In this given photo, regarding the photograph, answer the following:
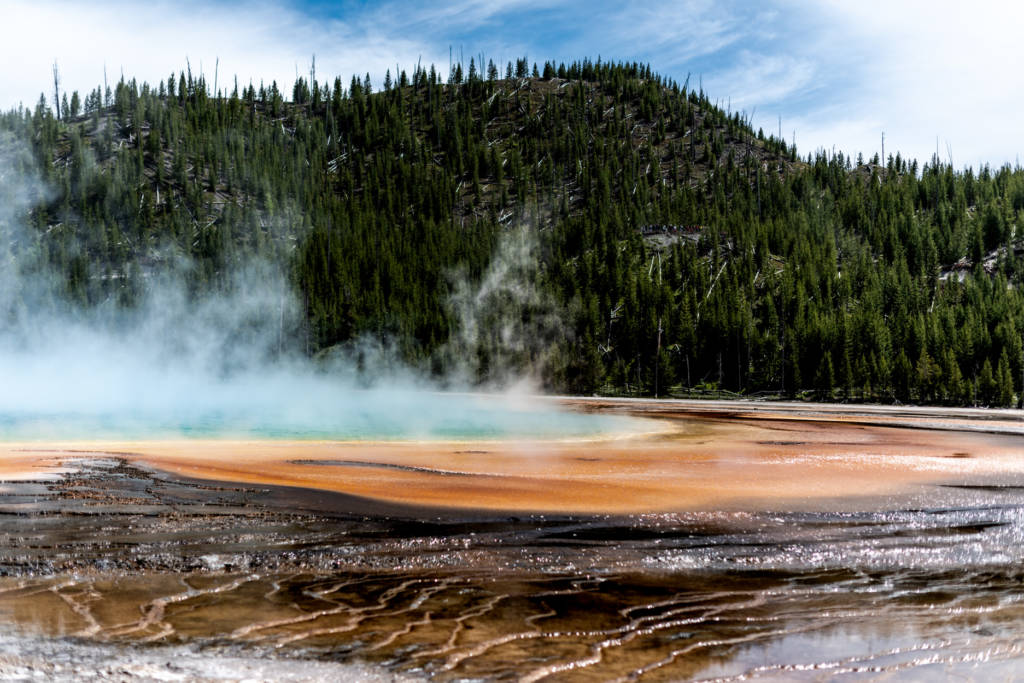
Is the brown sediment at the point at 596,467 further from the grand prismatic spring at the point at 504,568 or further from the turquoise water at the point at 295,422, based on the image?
the turquoise water at the point at 295,422

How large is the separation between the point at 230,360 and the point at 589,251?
2235 inches

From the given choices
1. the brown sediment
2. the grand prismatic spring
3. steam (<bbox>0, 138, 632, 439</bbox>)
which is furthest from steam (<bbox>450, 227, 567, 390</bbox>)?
the grand prismatic spring

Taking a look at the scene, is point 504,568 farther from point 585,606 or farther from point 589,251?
point 589,251

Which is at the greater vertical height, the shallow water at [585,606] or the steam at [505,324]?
the steam at [505,324]

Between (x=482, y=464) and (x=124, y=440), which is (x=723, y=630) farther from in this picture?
(x=124, y=440)

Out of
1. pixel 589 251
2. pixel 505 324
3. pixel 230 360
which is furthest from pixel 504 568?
pixel 589 251

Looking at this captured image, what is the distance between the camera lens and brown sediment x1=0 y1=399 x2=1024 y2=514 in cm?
1978

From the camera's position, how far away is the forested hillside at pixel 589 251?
96.1 m

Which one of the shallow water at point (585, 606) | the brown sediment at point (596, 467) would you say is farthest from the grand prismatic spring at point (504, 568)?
the brown sediment at point (596, 467)

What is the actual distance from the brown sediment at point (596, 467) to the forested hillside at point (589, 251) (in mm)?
53330

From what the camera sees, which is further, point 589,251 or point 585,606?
point 589,251

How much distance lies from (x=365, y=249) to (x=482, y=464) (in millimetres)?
115597

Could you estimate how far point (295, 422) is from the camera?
4700cm

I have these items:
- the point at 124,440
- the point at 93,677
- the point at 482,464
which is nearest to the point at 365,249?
the point at 124,440
